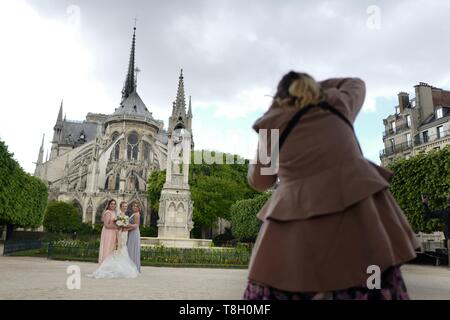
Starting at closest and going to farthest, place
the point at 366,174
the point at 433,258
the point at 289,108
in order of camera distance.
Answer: the point at 366,174 < the point at 289,108 < the point at 433,258

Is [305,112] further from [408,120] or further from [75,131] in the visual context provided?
[75,131]

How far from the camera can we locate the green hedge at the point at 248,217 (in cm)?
3372

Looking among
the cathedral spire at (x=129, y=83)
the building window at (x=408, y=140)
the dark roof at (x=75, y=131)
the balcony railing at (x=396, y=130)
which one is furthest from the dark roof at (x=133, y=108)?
the building window at (x=408, y=140)

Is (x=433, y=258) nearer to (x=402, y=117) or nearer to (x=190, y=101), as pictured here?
(x=190, y=101)

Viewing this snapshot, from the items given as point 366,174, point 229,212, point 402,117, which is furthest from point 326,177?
point 402,117

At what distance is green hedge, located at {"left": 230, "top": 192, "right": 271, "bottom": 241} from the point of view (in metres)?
33.7

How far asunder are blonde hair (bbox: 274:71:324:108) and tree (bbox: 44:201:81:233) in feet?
179

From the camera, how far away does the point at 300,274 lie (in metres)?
2.09

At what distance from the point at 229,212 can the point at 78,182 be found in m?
34.8

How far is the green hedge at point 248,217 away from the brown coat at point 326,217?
30567mm

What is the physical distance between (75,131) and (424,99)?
82816 mm

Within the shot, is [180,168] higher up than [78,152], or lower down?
lower down

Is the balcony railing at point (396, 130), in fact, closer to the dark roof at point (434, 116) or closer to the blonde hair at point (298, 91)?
the dark roof at point (434, 116)

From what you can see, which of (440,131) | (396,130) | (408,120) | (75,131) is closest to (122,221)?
(440,131)
